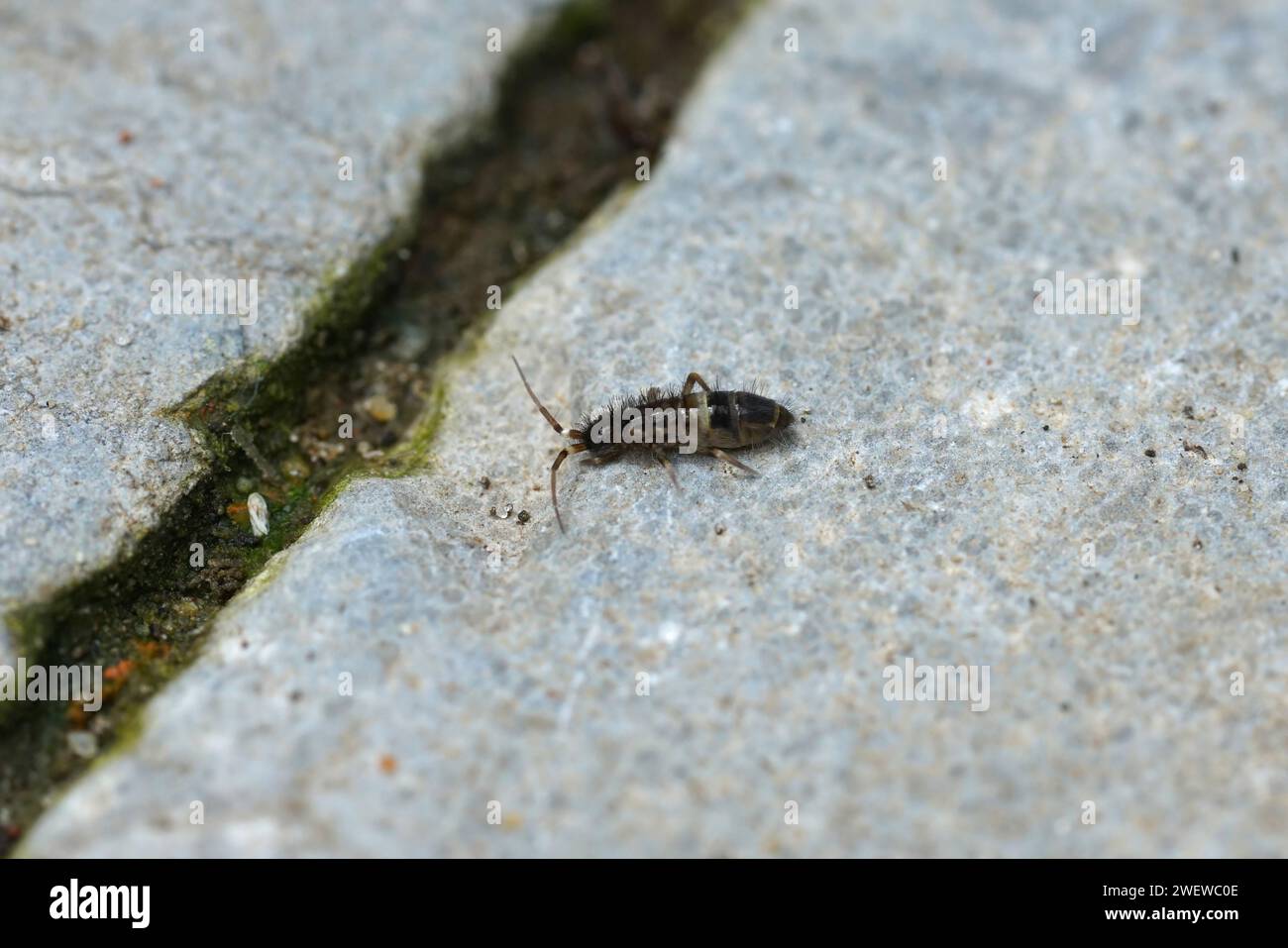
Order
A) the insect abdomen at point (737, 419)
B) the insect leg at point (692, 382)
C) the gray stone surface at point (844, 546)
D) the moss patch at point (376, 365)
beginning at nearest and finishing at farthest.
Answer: the gray stone surface at point (844, 546)
the moss patch at point (376, 365)
the insect abdomen at point (737, 419)
the insect leg at point (692, 382)

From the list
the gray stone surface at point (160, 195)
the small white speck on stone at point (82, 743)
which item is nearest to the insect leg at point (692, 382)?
the gray stone surface at point (160, 195)

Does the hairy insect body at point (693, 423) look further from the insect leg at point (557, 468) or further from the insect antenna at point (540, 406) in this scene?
the insect antenna at point (540, 406)

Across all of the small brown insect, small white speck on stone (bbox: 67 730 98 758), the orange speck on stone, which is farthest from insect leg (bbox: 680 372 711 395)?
small white speck on stone (bbox: 67 730 98 758)

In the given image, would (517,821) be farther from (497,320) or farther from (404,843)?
(497,320)

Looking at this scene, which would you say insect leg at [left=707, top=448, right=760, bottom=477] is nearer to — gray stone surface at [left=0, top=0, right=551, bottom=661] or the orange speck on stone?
gray stone surface at [left=0, top=0, right=551, bottom=661]

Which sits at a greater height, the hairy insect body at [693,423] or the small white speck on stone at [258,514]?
the hairy insect body at [693,423]
